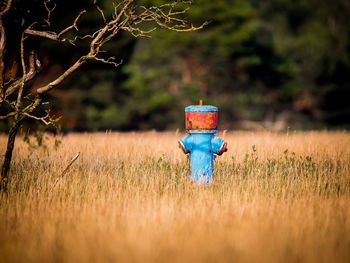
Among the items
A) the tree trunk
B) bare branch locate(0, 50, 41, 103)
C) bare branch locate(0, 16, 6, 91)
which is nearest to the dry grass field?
the tree trunk

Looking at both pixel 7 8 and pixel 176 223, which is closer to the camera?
pixel 176 223

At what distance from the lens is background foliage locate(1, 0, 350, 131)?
2078 cm

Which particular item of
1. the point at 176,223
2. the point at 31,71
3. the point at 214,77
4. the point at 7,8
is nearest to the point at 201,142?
the point at 176,223

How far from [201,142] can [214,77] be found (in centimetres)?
2093

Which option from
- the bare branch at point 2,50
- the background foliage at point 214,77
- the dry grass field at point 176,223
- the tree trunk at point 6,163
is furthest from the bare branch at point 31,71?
the background foliage at point 214,77

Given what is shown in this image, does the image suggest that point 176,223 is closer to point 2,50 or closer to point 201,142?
point 201,142

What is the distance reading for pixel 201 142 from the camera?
6.27m

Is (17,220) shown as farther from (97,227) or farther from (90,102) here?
(90,102)

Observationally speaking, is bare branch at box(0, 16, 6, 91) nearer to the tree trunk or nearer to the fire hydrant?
the tree trunk

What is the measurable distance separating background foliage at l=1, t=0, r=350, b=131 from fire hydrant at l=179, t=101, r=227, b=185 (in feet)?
36.8

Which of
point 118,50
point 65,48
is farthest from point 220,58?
point 65,48

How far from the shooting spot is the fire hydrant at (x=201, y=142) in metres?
6.21

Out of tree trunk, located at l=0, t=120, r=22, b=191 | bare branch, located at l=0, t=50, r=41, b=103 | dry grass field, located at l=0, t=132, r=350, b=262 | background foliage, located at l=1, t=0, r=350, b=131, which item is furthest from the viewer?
background foliage, located at l=1, t=0, r=350, b=131

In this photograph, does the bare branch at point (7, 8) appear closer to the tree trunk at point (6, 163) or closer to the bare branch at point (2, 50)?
the bare branch at point (2, 50)
